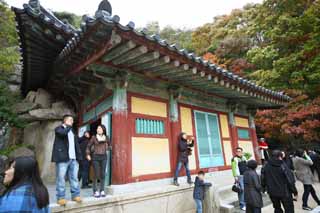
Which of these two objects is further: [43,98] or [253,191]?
[43,98]

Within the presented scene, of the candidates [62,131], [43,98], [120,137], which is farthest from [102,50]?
[43,98]

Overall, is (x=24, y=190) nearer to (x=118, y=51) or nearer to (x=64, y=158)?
(x=64, y=158)

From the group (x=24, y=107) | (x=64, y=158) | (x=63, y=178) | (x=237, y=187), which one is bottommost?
(x=237, y=187)

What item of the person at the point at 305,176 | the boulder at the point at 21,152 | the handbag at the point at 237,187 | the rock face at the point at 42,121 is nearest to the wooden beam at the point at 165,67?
the handbag at the point at 237,187

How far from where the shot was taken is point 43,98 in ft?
28.2

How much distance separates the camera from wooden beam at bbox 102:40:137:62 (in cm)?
369

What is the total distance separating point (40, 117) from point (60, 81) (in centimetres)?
222

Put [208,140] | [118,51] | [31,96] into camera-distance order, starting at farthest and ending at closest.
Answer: [31,96], [208,140], [118,51]

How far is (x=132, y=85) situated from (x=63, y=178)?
2.66m

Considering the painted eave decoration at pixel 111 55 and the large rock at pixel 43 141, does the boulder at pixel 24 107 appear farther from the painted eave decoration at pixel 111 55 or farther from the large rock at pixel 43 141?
the painted eave decoration at pixel 111 55

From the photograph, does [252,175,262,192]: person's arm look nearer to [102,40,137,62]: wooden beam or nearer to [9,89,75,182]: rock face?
[102,40,137,62]: wooden beam

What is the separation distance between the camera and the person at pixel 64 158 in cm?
373

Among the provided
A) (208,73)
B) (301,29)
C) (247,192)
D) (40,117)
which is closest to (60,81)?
(40,117)

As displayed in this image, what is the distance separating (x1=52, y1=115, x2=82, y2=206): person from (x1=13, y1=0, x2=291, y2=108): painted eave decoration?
1.44 meters
